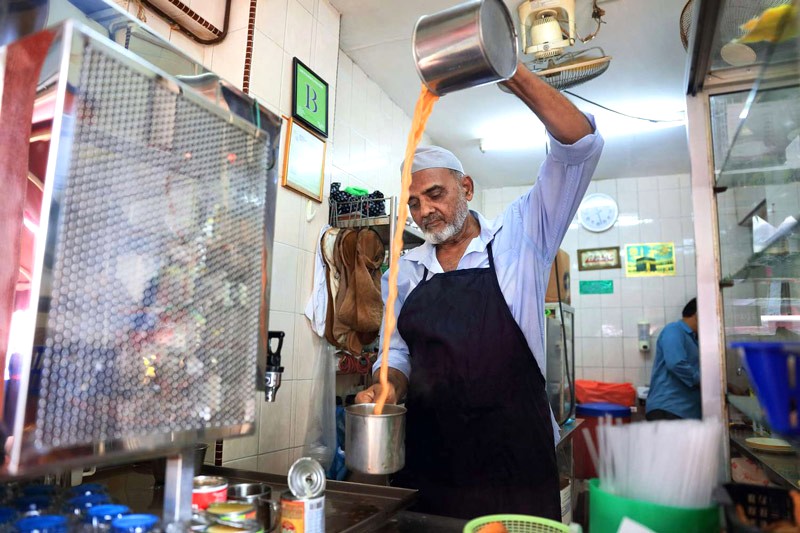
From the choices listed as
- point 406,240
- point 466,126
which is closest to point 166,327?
point 406,240

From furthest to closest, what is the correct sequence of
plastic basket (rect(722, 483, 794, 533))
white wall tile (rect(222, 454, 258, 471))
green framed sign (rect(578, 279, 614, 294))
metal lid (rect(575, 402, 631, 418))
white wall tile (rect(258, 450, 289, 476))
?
green framed sign (rect(578, 279, 614, 294))
metal lid (rect(575, 402, 631, 418))
white wall tile (rect(258, 450, 289, 476))
white wall tile (rect(222, 454, 258, 471))
plastic basket (rect(722, 483, 794, 533))

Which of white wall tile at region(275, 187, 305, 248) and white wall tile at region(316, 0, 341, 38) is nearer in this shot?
white wall tile at region(275, 187, 305, 248)

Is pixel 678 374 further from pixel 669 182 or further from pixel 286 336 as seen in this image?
pixel 286 336

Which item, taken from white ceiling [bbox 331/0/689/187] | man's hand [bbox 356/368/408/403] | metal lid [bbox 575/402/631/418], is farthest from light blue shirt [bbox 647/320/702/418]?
man's hand [bbox 356/368/408/403]

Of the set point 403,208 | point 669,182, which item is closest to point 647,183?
point 669,182

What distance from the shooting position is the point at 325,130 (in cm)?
272

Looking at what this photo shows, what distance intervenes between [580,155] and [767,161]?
0.54 meters

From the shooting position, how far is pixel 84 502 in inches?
32.1

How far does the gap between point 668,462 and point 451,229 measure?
1272 millimetres

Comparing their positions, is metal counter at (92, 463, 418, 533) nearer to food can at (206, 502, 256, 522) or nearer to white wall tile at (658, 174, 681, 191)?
food can at (206, 502, 256, 522)

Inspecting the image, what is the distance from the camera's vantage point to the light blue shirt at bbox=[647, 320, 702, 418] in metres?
3.93

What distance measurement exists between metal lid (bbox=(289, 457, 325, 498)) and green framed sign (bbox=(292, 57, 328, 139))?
6.17 ft

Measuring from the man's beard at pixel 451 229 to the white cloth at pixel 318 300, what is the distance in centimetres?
86

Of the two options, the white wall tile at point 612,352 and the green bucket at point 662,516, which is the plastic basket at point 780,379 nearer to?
the green bucket at point 662,516
